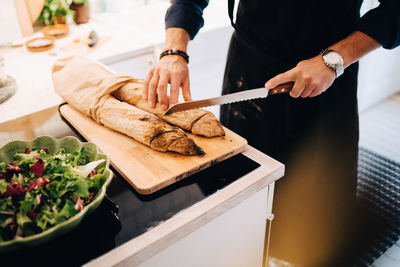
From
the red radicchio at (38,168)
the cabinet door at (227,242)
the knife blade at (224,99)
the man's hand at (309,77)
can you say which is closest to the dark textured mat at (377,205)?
the cabinet door at (227,242)

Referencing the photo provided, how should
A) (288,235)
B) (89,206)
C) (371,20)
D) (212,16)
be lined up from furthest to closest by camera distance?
(212,16), (288,235), (371,20), (89,206)

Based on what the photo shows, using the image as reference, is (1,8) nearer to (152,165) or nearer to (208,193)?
(152,165)

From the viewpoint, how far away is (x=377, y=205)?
1709 millimetres

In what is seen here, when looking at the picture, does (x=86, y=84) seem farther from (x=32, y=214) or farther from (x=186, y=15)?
(x=32, y=214)

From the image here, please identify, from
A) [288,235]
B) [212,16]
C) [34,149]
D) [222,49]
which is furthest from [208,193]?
[212,16]

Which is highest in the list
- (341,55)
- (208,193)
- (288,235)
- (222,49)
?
(341,55)

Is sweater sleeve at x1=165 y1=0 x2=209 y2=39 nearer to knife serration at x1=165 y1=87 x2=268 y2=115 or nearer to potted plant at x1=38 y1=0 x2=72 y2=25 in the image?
knife serration at x1=165 y1=87 x2=268 y2=115

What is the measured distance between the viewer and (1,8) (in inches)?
59.4

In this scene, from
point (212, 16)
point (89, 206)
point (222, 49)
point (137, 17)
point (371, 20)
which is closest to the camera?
point (89, 206)

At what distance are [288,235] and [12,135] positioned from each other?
1.12 m

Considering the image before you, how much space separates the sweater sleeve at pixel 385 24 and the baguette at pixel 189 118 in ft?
1.67

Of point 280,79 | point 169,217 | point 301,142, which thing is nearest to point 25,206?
point 169,217

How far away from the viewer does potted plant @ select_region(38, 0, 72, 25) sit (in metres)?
1.82

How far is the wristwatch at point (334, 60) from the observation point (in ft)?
2.92
